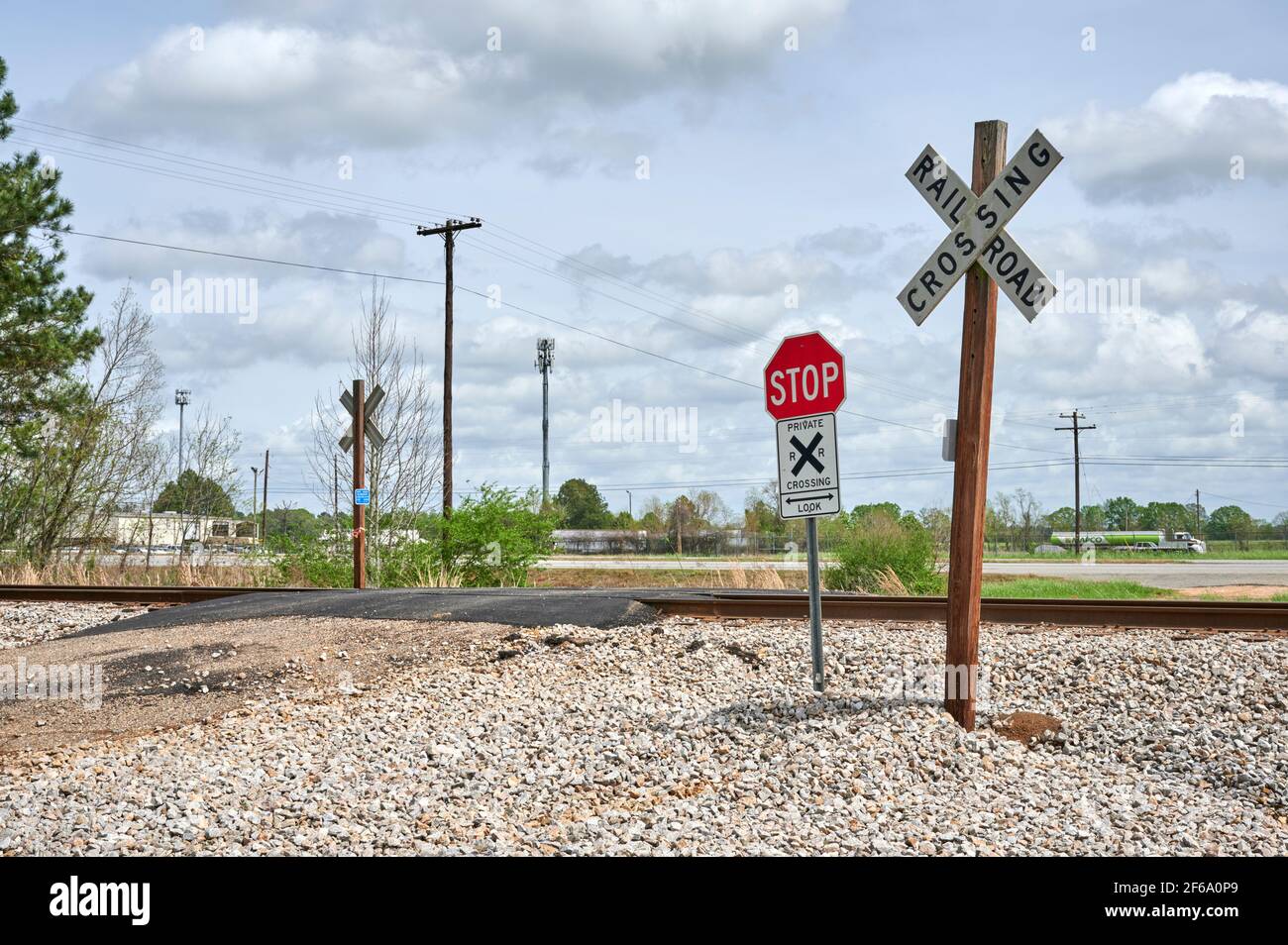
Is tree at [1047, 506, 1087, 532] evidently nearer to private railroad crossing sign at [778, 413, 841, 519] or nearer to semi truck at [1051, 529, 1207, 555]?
semi truck at [1051, 529, 1207, 555]

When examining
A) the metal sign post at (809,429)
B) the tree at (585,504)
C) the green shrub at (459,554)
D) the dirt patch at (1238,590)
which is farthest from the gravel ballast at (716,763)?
the tree at (585,504)

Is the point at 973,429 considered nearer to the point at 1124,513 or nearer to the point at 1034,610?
the point at 1034,610

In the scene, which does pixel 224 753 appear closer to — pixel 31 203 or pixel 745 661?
pixel 745 661

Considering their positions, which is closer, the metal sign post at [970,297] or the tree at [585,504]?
the metal sign post at [970,297]

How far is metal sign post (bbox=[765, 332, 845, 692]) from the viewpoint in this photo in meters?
8.61

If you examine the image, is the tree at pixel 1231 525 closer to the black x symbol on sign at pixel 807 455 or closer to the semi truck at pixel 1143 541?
the semi truck at pixel 1143 541

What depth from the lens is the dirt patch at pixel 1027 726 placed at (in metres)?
7.88

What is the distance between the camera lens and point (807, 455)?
876 cm

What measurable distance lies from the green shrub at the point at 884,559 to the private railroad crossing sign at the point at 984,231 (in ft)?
→ 34.2

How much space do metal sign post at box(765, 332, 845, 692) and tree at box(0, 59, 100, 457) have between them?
59.8 ft

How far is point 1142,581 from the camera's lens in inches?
1108

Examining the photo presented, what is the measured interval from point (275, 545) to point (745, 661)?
627 inches

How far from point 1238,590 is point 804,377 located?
64.0ft
